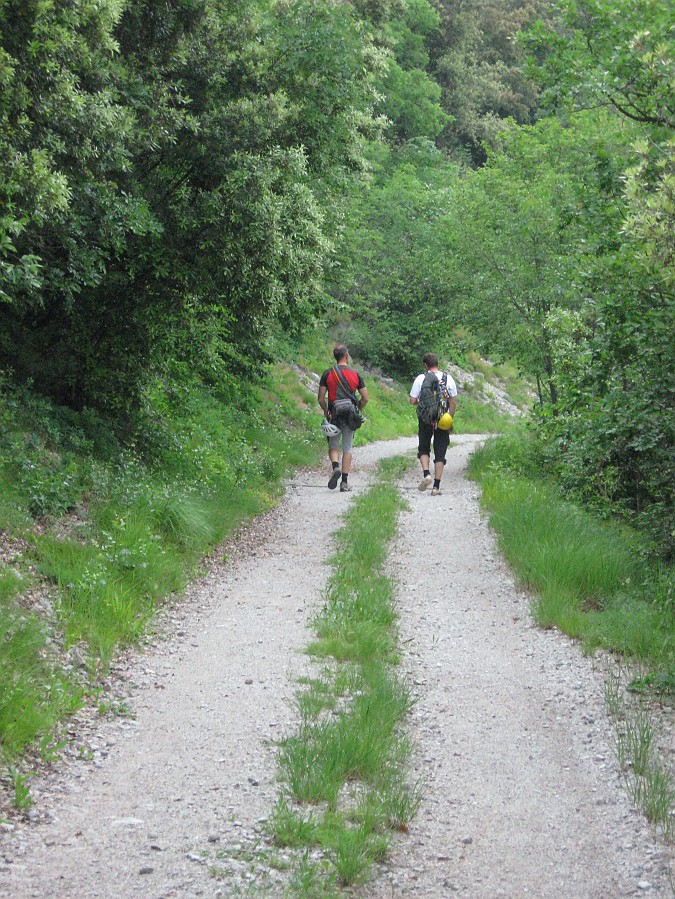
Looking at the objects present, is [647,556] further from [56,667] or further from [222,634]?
[56,667]

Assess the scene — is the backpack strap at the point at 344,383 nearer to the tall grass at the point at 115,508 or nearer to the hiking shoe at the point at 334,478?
the hiking shoe at the point at 334,478

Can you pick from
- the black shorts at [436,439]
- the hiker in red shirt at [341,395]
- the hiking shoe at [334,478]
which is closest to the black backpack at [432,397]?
the black shorts at [436,439]

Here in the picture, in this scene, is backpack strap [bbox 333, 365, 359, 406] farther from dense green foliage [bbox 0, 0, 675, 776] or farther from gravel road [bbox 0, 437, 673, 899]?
gravel road [bbox 0, 437, 673, 899]

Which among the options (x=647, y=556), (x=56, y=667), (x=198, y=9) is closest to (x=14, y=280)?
(x=56, y=667)

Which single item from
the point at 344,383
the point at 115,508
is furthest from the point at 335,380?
the point at 115,508

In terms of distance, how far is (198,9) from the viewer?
10.0 m

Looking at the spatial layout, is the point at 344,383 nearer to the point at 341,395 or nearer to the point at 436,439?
the point at 341,395

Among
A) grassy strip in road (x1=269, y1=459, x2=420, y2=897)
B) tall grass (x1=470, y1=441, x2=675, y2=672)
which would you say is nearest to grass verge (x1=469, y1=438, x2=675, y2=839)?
tall grass (x1=470, y1=441, x2=675, y2=672)

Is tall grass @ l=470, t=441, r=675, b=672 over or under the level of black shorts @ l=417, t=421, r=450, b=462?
under

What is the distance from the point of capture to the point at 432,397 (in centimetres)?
1427

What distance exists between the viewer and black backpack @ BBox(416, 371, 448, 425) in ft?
46.8

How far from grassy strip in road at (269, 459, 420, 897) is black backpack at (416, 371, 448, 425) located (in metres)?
6.68

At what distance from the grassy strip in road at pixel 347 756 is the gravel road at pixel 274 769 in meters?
0.11

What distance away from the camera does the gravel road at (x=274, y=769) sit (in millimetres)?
3732
